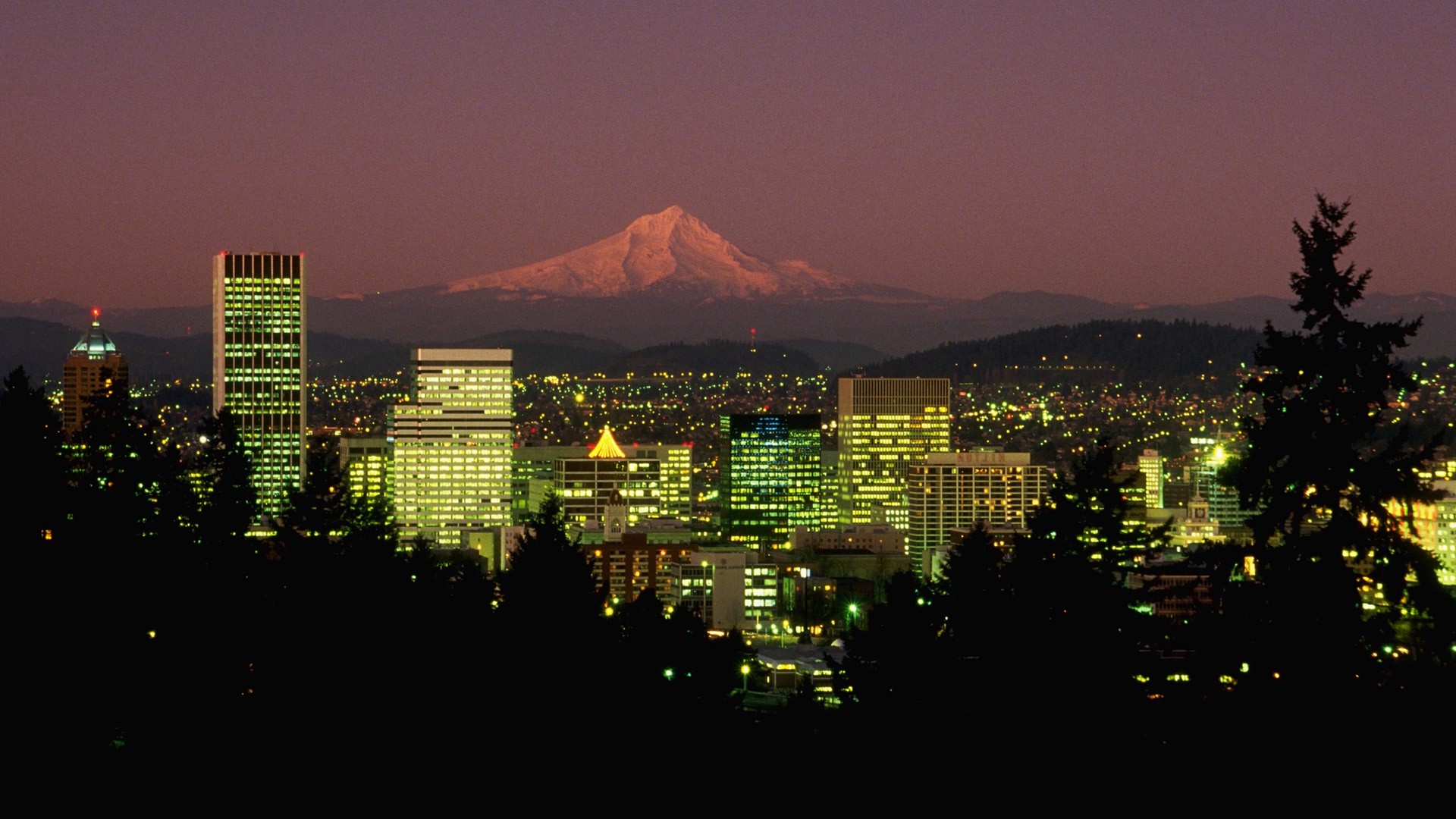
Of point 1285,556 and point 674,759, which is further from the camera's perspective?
point 674,759

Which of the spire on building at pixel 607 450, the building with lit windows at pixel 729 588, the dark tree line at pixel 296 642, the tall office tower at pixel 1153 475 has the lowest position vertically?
the building with lit windows at pixel 729 588

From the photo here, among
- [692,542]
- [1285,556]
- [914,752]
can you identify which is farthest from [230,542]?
[692,542]

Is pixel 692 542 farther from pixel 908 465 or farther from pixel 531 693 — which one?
pixel 531 693

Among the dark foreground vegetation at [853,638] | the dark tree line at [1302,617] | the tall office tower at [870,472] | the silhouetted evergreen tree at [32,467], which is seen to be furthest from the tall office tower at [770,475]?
the dark tree line at [1302,617]

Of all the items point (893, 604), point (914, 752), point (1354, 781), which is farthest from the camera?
point (893, 604)

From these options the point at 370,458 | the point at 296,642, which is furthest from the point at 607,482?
the point at 296,642

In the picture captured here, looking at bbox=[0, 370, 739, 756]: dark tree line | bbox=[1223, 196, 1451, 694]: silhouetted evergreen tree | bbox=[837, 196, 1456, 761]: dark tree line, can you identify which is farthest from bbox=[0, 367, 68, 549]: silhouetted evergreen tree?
bbox=[1223, 196, 1451, 694]: silhouetted evergreen tree

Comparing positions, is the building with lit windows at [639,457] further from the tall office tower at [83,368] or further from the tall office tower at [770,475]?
the tall office tower at [83,368]
